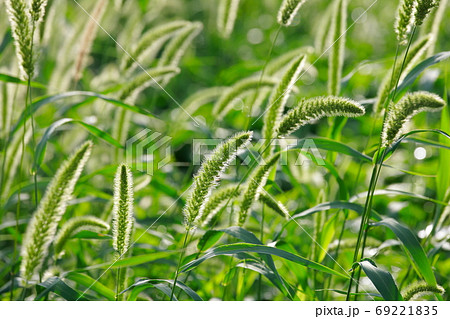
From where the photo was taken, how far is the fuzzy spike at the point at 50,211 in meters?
1.51

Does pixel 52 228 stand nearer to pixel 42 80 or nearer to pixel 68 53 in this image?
pixel 68 53

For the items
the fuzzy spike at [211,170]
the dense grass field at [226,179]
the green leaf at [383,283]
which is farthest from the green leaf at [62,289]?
the green leaf at [383,283]

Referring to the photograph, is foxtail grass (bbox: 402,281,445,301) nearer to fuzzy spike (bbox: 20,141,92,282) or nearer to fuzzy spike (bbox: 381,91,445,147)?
fuzzy spike (bbox: 381,91,445,147)

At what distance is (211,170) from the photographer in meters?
1.34

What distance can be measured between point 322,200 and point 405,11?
0.88m

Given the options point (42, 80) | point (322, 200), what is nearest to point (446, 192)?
point (322, 200)

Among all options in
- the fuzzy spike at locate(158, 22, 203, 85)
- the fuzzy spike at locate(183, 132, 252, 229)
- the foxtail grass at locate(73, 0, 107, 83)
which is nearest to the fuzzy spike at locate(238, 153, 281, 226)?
the fuzzy spike at locate(183, 132, 252, 229)

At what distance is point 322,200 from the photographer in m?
2.04

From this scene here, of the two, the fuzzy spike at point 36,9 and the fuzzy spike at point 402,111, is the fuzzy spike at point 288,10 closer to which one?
A: the fuzzy spike at point 402,111

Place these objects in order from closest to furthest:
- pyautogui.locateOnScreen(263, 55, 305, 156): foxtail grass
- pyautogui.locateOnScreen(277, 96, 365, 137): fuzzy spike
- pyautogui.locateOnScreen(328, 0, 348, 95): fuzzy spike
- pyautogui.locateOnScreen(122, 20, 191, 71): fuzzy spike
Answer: pyautogui.locateOnScreen(277, 96, 365, 137): fuzzy spike
pyautogui.locateOnScreen(263, 55, 305, 156): foxtail grass
pyautogui.locateOnScreen(328, 0, 348, 95): fuzzy spike
pyautogui.locateOnScreen(122, 20, 191, 71): fuzzy spike

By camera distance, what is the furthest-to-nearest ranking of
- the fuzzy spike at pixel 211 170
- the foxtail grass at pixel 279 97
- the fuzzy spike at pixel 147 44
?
1. the fuzzy spike at pixel 147 44
2. the foxtail grass at pixel 279 97
3. the fuzzy spike at pixel 211 170

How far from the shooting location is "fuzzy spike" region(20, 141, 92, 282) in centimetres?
151

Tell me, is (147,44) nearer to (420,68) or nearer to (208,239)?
(208,239)

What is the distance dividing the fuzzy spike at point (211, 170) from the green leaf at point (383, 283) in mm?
522
